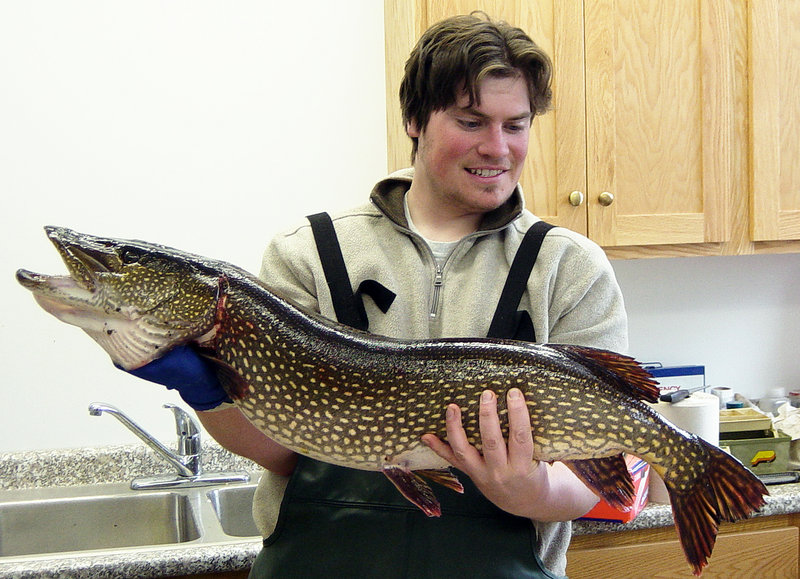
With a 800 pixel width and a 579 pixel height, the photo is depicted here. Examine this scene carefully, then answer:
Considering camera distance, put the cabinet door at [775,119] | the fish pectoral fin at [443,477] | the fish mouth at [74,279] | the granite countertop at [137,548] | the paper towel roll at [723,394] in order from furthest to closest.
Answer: the paper towel roll at [723,394]
the cabinet door at [775,119]
the granite countertop at [137,548]
the fish pectoral fin at [443,477]
the fish mouth at [74,279]

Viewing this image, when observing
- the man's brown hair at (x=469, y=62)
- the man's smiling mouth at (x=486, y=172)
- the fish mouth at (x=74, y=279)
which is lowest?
the fish mouth at (x=74, y=279)

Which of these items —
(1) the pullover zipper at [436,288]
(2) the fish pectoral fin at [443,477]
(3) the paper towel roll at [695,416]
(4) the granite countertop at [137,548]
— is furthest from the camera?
(3) the paper towel roll at [695,416]

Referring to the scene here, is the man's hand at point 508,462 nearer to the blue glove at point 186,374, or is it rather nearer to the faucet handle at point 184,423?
the blue glove at point 186,374

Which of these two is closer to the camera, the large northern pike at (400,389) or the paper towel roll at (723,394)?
Result: the large northern pike at (400,389)

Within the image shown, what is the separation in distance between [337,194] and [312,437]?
152cm

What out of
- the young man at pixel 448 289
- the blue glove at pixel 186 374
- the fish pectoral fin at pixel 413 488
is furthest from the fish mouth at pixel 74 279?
the fish pectoral fin at pixel 413 488

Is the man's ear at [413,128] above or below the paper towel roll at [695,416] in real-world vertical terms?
above

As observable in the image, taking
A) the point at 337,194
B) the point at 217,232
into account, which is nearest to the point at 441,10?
the point at 337,194

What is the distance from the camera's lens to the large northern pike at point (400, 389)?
42.2 inches

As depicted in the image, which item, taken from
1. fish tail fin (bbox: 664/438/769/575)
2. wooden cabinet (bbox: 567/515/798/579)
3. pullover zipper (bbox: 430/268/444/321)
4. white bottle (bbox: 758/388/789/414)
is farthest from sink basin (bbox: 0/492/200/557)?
white bottle (bbox: 758/388/789/414)

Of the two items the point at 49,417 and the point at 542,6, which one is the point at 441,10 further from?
the point at 49,417

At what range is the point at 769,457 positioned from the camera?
2307 millimetres

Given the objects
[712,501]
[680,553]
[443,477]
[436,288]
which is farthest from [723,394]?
[443,477]

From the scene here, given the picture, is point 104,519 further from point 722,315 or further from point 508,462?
point 722,315
